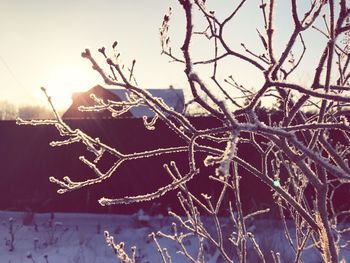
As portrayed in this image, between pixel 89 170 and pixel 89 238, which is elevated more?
pixel 89 170

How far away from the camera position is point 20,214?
848 cm

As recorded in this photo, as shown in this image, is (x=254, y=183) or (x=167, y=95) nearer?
(x=254, y=183)

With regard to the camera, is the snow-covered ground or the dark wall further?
the dark wall

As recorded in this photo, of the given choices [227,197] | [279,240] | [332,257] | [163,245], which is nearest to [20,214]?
[163,245]

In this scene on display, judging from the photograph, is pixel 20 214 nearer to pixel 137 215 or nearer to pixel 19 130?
pixel 19 130

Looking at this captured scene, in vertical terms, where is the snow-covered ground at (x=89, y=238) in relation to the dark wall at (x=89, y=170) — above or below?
below

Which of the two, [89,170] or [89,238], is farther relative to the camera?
[89,170]

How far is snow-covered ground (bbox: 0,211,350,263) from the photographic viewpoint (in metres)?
6.24

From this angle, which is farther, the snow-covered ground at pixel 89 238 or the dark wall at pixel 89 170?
the dark wall at pixel 89 170

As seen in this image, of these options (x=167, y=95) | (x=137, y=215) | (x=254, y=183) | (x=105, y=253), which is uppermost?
(x=167, y=95)

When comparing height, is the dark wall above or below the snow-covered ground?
above

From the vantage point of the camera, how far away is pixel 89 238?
7.11 m

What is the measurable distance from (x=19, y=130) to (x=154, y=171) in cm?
269

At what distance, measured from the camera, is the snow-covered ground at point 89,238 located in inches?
246
